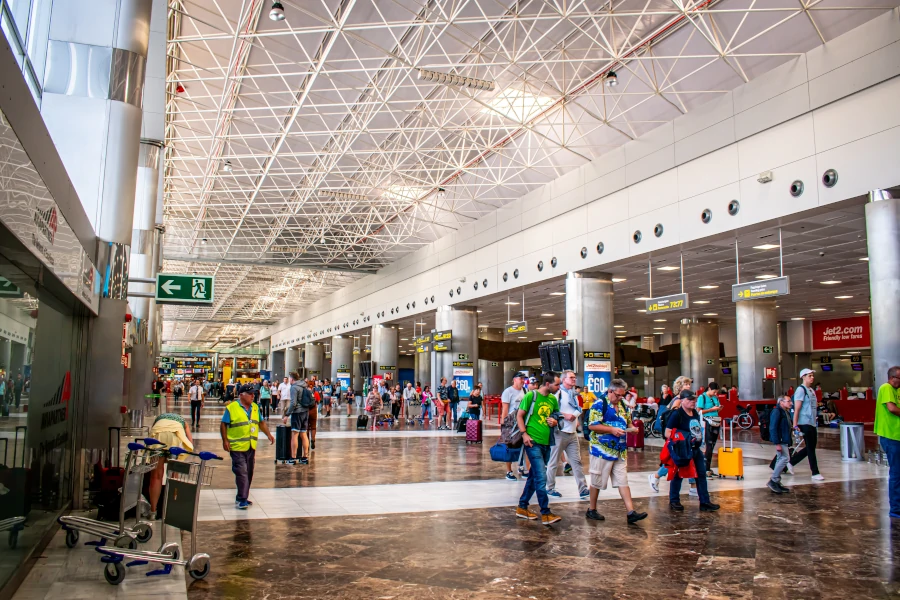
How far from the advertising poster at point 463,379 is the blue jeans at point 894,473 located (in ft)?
73.6

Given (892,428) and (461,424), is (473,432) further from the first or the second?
(892,428)

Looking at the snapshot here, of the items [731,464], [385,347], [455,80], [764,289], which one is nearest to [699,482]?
[731,464]

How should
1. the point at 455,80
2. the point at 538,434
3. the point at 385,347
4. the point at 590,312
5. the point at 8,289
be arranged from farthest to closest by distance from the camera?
the point at 385,347
the point at 590,312
the point at 455,80
the point at 538,434
the point at 8,289

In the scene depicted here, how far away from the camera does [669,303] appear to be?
1850 centimetres

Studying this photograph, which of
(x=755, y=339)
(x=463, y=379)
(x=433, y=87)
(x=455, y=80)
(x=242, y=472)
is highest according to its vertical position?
(x=433, y=87)

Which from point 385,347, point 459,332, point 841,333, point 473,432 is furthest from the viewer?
point 385,347

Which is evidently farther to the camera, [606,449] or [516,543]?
[606,449]

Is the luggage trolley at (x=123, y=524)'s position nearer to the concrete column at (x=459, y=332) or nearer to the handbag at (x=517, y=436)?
the handbag at (x=517, y=436)

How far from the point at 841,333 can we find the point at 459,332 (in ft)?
69.3

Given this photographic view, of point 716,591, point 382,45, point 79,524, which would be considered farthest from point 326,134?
point 716,591

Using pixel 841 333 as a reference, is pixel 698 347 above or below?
below

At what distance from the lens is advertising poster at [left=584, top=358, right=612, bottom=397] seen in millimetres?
21234

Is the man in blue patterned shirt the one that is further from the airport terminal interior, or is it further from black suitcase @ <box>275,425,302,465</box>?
Result: black suitcase @ <box>275,425,302,465</box>

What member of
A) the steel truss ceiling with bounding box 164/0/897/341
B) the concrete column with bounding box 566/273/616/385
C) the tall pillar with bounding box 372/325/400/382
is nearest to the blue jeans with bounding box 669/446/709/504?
the steel truss ceiling with bounding box 164/0/897/341
